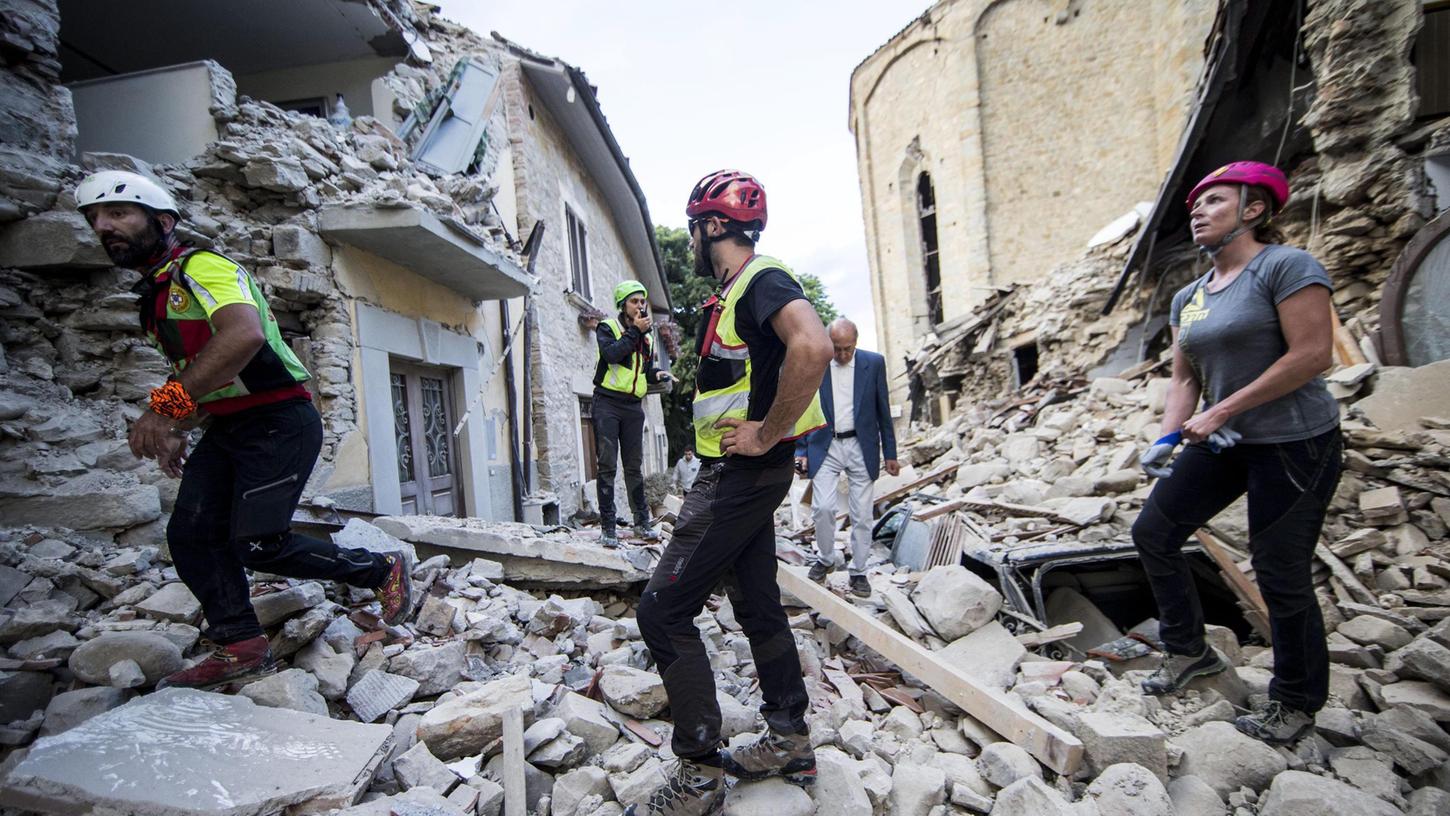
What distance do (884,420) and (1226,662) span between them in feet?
7.65

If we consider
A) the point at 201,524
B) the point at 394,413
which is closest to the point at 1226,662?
the point at 201,524

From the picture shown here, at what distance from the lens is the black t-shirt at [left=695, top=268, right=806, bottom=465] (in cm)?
185

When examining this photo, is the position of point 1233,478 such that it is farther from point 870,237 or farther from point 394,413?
point 870,237

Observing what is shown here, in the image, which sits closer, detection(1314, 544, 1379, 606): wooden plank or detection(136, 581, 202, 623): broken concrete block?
detection(136, 581, 202, 623): broken concrete block

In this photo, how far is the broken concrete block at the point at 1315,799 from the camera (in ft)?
6.18

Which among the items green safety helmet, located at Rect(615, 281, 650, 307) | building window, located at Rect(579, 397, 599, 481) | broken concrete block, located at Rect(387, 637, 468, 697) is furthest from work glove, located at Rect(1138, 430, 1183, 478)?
building window, located at Rect(579, 397, 599, 481)

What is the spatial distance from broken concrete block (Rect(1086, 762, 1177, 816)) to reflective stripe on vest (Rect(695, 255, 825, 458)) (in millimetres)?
1619

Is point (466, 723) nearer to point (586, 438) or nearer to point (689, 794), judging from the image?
point (689, 794)

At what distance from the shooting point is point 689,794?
1847mm

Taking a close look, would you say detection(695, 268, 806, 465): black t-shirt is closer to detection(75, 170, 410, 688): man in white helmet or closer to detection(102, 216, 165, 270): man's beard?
detection(75, 170, 410, 688): man in white helmet

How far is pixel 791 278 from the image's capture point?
1920 millimetres

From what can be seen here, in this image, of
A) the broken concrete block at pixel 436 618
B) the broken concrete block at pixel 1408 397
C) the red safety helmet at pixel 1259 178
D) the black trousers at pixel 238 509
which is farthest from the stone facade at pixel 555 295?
the broken concrete block at pixel 1408 397

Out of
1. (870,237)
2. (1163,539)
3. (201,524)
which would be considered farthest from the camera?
(870,237)

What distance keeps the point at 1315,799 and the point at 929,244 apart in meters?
19.3
